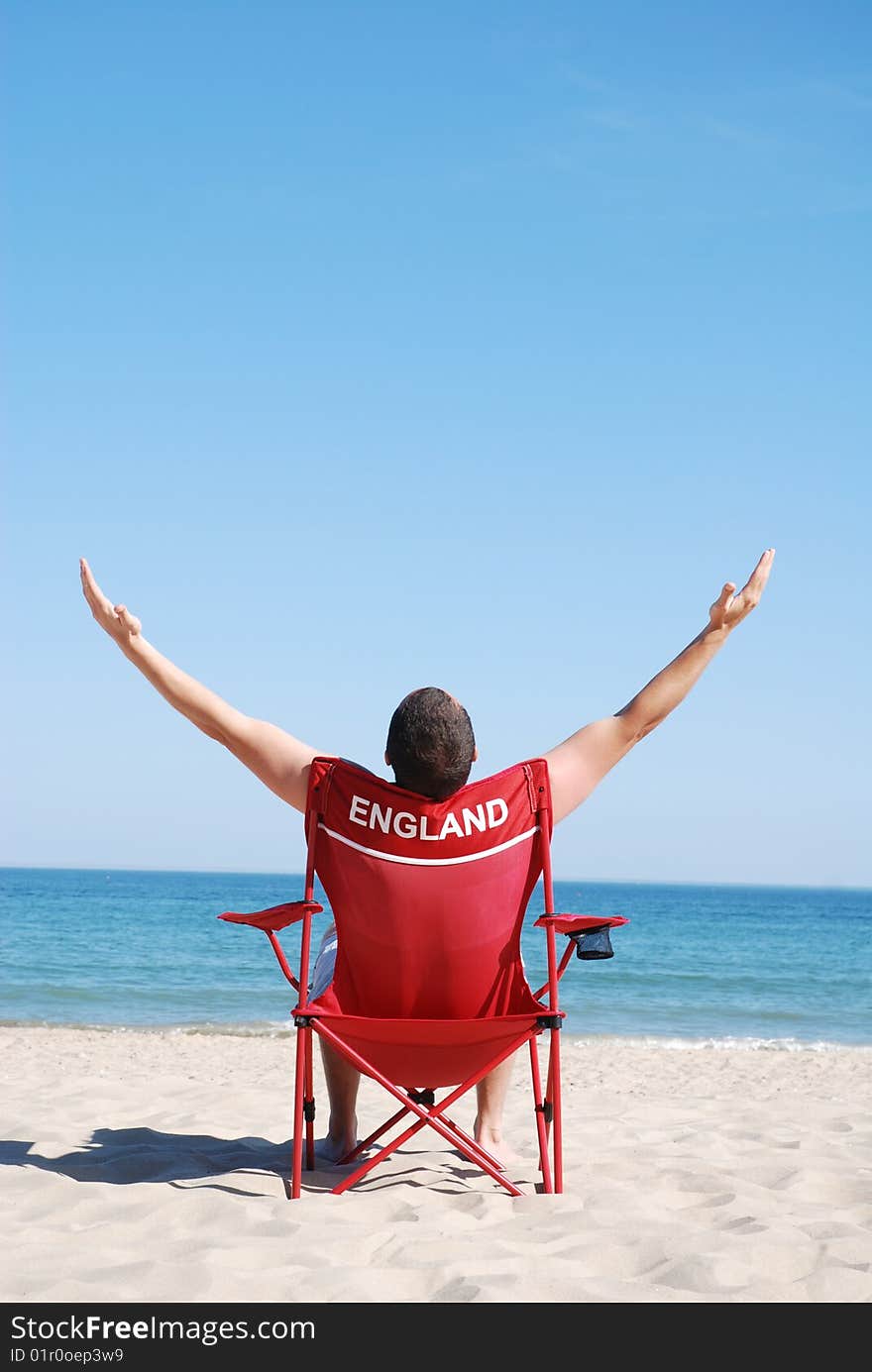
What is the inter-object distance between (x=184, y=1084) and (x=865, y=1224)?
13.1 ft

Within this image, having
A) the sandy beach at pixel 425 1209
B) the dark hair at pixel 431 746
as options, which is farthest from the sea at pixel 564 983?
the dark hair at pixel 431 746

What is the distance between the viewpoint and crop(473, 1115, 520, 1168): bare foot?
414cm

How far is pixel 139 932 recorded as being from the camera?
32.7 metres

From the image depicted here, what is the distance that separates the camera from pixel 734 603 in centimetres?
391

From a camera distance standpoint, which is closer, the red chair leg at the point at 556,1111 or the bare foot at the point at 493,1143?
the red chair leg at the point at 556,1111

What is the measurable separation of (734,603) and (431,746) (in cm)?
111

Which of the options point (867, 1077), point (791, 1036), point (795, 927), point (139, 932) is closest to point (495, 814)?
point (867, 1077)

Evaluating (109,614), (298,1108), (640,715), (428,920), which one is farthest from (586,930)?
(109,614)

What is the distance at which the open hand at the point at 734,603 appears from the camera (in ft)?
12.8

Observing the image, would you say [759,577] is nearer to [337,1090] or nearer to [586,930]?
[586,930]

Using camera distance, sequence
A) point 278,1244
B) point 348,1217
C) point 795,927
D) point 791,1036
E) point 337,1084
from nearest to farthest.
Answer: point 278,1244, point 348,1217, point 337,1084, point 791,1036, point 795,927

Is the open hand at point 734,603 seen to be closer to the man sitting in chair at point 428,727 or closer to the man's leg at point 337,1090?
the man sitting in chair at point 428,727
